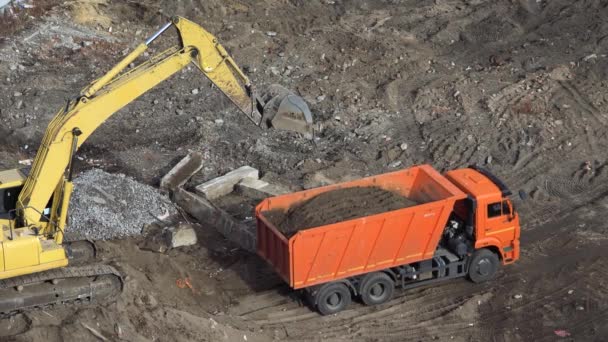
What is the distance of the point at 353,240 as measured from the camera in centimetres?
1466

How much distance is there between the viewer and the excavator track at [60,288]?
43.5 ft

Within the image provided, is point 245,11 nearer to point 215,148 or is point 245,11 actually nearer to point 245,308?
point 215,148

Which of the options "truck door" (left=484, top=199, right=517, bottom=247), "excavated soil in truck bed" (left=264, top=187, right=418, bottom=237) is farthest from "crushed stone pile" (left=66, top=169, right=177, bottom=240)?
"truck door" (left=484, top=199, right=517, bottom=247)

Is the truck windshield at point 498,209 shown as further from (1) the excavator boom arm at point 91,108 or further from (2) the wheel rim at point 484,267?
(1) the excavator boom arm at point 91,108

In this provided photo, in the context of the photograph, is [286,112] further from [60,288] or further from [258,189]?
[60,288]

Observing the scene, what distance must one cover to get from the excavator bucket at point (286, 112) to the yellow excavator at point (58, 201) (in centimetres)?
294

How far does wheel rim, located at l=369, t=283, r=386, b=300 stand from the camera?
609 inches

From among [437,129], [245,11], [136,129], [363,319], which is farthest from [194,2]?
[363,319]

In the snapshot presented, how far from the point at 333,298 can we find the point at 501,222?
10.5 ft

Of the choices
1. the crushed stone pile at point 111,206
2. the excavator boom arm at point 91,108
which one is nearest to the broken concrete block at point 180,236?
the crushed stone pile at point 111,206

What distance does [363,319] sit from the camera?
603 inches

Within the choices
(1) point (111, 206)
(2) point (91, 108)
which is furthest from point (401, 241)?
(1) point (111, 206)

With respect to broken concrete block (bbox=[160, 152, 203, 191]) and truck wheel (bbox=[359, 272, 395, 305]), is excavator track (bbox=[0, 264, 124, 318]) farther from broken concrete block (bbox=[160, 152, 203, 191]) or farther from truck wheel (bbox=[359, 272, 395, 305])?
broken concrete block (bbox=[160, 152, 203, 191])

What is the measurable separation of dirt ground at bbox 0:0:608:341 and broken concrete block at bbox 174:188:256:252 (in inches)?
9.8
